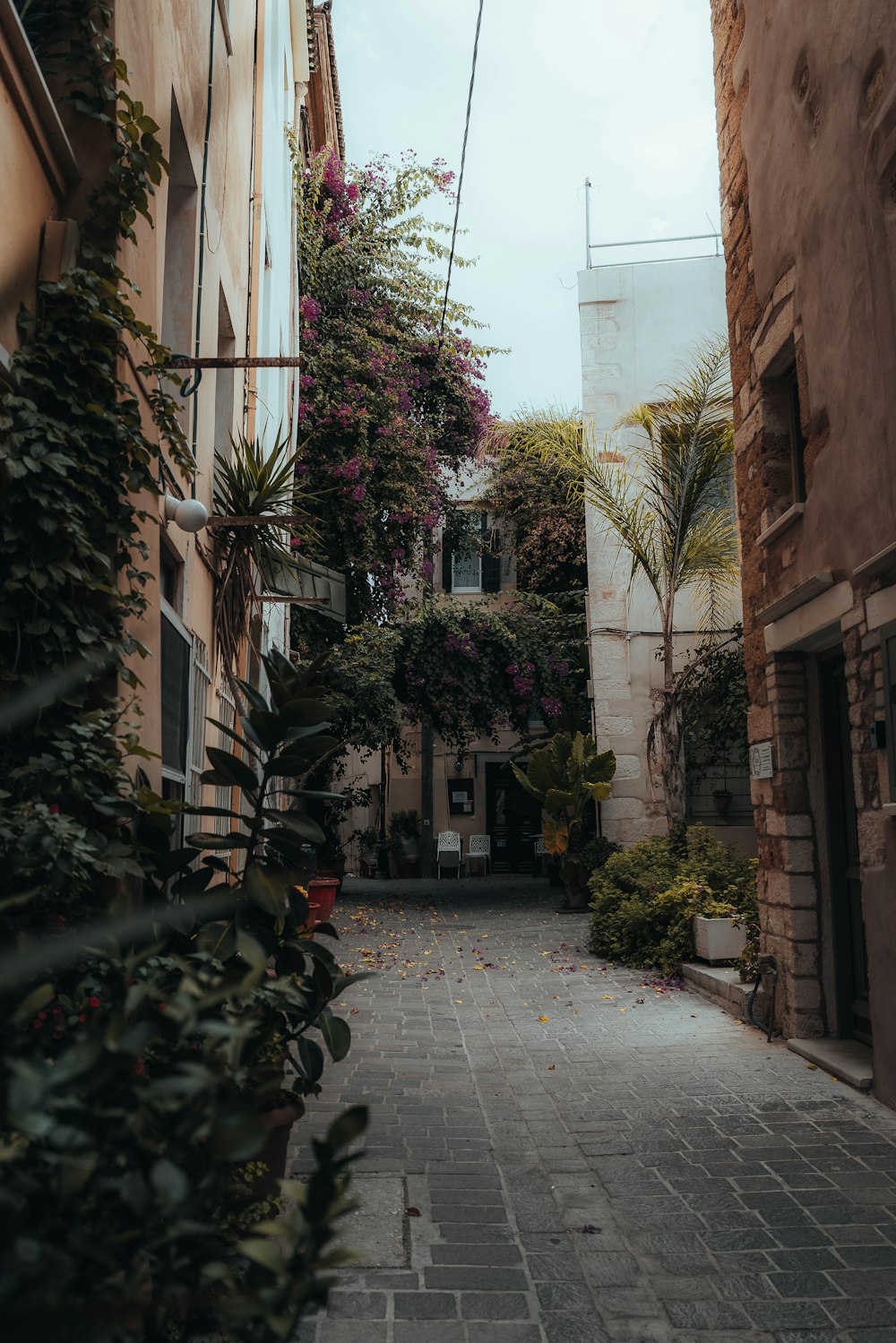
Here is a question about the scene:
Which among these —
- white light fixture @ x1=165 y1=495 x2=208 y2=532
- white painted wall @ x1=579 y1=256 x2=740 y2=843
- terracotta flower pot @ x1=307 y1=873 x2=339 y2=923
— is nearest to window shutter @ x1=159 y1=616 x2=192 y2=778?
white light fixture @ x1=165 y1=495 x2=208 y2=532

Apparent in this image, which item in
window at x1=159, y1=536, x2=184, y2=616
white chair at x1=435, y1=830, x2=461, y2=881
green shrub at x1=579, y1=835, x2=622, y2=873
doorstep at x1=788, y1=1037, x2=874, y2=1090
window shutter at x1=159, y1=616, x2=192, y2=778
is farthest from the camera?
white chair at x1=435, y1=830, x2=461, y2=881

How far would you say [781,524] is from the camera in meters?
7.09

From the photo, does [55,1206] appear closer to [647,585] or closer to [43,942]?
[43,942]

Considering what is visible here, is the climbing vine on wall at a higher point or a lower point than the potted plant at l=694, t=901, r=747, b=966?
higher

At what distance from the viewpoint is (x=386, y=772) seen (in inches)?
936

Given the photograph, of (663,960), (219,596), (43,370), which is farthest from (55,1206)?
(663,960)

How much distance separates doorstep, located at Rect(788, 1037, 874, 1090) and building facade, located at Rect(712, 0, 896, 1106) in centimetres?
7

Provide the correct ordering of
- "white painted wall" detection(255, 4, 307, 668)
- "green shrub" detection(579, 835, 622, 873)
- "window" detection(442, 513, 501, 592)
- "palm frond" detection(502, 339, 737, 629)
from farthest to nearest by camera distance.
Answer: "window" detection(442, 513, 501, 592), "green shrub" detection(579, 835, 622, 873), "palm frond" detection(502, 339, 737, 629), "white painted wall" detection(255, 4, 307, 668)

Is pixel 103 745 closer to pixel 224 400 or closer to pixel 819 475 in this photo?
pixel 819 475

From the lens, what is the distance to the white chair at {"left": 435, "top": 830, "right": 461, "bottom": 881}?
2277 centimetres

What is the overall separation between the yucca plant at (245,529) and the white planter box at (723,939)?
4371 mm

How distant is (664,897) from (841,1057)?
389 cm

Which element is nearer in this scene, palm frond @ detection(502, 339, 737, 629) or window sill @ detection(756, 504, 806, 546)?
window sill @ detection(756, 504, 806, 546)

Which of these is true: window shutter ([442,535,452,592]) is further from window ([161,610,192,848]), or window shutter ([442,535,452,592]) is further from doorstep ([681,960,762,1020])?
window ([161,610,192,848])
